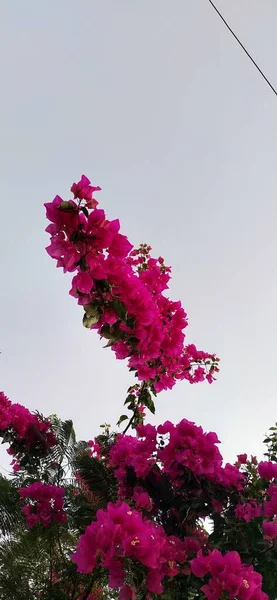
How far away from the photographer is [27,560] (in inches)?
139

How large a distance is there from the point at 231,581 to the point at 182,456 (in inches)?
34.8

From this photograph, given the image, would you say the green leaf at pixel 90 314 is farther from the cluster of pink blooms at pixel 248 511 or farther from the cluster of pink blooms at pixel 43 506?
the cluster of pink blooms at pixel 43 506

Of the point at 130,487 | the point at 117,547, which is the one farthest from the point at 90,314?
the point at 130,487

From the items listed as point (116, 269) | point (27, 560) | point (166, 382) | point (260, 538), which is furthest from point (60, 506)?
point (116, 269)

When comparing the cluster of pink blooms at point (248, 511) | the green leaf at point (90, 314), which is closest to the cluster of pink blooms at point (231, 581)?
the cluster of pink blooms at point (248, 511)

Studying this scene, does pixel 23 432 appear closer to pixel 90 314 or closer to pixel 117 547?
pixel 117 547

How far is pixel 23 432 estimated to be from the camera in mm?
4273

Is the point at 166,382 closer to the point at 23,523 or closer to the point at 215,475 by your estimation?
the point at 215,475

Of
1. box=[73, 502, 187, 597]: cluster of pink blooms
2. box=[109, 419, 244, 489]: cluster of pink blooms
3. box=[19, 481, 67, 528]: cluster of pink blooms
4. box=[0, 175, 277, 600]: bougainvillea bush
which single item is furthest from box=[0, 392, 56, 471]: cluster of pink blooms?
box=[73, 502, 187, 597]: cluster of pink blooms

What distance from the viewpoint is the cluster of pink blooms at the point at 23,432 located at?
4.28m

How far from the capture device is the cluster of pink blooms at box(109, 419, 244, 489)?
2.60 metres

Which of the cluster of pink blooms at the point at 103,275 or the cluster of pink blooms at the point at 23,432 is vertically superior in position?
the cluster of pink blooms at the point at 23,432

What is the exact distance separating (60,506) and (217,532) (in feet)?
4.68

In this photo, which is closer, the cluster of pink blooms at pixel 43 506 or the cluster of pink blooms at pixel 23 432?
the cluster of pink blooms at pixel 43 506
